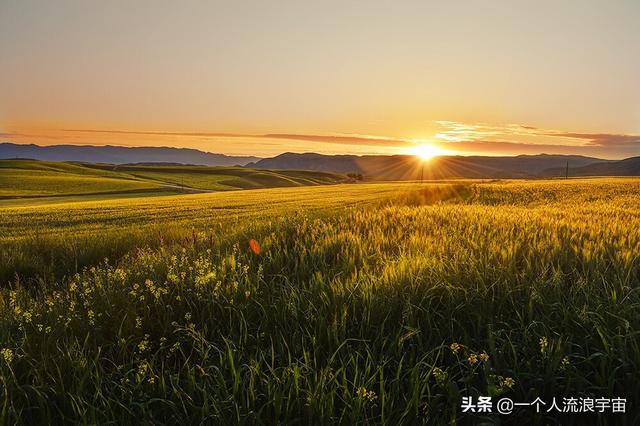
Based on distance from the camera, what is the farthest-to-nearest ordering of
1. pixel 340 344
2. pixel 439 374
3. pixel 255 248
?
pixel 255 248 < pixel 340 344 < pixel 439 374

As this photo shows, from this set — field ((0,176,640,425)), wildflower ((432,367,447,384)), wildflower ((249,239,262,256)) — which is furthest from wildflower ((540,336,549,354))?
wildflower ((249,239,262,256))

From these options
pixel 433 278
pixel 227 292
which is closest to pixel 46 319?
pixel 227 292

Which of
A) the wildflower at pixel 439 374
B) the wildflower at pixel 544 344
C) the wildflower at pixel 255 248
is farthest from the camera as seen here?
the wildflower at pixel 255 248

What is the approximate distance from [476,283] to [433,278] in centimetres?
40

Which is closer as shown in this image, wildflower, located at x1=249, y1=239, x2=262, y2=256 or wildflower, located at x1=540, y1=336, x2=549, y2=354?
wildflower, located at x1=540, y1=336, x2=549, y2=354

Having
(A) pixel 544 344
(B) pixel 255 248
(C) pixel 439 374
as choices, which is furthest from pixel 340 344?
(B) pixel 255 248

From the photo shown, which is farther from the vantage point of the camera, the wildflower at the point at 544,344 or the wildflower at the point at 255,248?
the wildflower at the point at 255,248

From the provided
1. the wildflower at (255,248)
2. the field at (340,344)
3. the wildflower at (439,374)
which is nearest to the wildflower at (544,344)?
the field at (340,344)

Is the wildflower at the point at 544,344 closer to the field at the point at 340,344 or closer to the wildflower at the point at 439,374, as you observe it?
the field at the point at 340,344

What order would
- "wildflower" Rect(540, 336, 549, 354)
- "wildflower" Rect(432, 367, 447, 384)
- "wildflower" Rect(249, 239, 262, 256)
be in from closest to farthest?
1. "wildflower" Rect(432, 367, 447, 384)
2. "wildflower" Rect(540, 336, 549, 354)
3. "wildflower" Rect(249, 239, 262, 256)

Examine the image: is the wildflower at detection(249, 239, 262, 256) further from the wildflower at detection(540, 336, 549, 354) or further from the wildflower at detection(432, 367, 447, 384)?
the wildflower at detection(540, 336, 549, 354)

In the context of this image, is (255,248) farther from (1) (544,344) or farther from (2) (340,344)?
(1) (544,344)

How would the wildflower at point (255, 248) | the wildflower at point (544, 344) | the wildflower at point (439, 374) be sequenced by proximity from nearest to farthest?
1. the wildflower at point (439, 374)
2. the wildflower at point (544, 344)
3. the wildflower at point (255, 248)

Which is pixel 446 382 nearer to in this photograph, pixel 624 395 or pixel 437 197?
pixel 624 395
